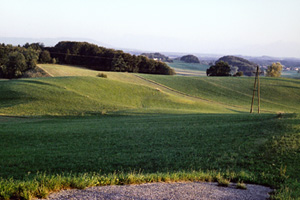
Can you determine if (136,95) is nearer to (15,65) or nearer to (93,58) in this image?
(15,65)

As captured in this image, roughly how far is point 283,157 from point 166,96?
39489mm

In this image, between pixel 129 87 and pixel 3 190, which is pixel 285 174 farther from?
pixel 129 87

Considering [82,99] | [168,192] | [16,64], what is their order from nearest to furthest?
1. [168,192]
2. [82,99]
3. [16,64]

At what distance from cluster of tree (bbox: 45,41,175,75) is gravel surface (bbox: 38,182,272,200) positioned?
87942mm

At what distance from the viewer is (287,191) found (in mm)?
8242

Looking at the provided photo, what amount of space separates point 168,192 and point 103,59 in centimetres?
9503

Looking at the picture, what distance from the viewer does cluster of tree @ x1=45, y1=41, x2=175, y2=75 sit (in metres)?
96.9

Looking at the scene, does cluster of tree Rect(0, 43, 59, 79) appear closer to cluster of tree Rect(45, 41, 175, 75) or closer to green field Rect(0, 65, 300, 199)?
cluster of tree Rect(45, 41, 175, 75)

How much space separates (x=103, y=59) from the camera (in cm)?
9975

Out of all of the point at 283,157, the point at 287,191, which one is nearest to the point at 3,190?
the point at 287,191

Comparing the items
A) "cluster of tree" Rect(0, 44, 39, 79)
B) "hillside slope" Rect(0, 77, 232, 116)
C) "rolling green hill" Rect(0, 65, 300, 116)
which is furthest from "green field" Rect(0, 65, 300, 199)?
"cluster of tree" Rect(0, 44, 39, 79)

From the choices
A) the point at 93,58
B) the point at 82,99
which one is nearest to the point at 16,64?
the point at 93,58

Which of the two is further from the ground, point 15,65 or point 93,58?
point 93,58

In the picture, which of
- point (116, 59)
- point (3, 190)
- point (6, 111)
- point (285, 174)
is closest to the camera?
point (3, 190)
